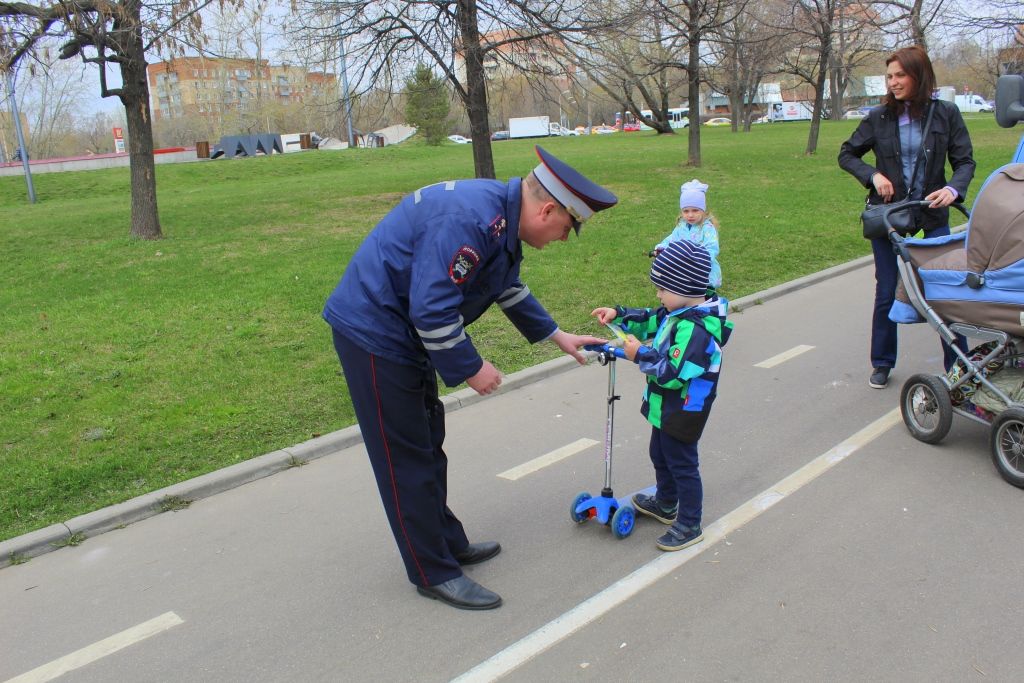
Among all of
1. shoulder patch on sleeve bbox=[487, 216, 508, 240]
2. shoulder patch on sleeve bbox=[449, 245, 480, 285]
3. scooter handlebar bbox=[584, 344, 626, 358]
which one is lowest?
scooter handlebar bbox=[584, 344, 626, 358]

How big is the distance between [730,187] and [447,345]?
1696 cm

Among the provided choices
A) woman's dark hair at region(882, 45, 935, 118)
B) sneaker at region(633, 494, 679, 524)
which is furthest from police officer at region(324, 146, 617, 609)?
woman's dark hair at region(882, 45, 935, 118)

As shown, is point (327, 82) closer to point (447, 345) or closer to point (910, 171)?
point (910, 171)

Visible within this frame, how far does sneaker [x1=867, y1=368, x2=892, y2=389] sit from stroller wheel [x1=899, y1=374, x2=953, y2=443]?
0.82m

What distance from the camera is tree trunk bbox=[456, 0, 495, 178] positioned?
15.1 m

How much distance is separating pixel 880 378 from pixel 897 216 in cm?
130

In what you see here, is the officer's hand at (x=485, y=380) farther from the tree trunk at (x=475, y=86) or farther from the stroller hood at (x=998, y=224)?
the tree trunk at (x=475, y=86)

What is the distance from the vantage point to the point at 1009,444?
4344 millimetres

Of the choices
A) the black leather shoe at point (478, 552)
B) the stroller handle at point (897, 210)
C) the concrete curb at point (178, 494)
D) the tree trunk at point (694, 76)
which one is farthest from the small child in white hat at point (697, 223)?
the tree trunk at point (694, 76)

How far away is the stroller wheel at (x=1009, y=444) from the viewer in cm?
421

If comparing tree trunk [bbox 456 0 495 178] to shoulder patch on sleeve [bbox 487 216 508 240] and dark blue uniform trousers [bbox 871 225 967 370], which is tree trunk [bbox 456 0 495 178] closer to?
dark blue uniform trousers [bbox 871 225 967 370]

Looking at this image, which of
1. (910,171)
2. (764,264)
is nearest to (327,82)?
(764,264)

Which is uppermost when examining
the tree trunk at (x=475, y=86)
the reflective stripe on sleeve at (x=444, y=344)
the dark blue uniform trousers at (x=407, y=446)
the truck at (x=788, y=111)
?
the truck at (x=788, y=111)

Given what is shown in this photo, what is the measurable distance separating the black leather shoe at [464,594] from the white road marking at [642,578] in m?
0.28
